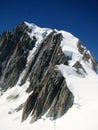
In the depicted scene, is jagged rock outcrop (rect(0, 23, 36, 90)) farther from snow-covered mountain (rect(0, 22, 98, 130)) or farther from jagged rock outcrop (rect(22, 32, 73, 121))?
jagged rock outcrop (rect(22, 32, 73, 121))

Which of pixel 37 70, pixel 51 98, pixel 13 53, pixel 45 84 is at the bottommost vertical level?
pixel 51 98

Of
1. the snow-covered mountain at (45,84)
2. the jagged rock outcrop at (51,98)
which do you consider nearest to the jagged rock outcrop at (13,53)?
the snow-covered mountain at (45,84)

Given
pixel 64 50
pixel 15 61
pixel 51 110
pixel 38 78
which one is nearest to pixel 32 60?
pixel 15 61

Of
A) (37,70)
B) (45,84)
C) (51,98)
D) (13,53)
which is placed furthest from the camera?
(13,53)

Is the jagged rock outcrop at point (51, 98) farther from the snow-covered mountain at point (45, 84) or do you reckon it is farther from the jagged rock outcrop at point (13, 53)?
the jagged rock outcrop at point (13, 53)

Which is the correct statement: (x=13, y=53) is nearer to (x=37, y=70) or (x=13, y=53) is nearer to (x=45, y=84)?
(x=37, y=70)

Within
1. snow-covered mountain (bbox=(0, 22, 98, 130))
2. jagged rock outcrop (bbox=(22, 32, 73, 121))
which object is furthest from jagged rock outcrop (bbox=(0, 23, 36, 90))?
jagged rock outcrop (bbox=(22, 32, 73, 121))

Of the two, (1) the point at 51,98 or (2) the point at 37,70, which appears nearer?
(1) the point at 51,98

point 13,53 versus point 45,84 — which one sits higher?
point 13,53

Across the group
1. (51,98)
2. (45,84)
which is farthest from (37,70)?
(51,98)
